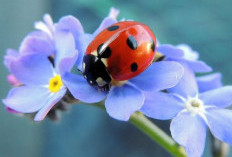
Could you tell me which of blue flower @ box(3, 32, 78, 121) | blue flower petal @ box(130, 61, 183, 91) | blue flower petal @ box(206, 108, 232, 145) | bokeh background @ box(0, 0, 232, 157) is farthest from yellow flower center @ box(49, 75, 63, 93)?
bokeh background @ box(0, 0, 232, 157)

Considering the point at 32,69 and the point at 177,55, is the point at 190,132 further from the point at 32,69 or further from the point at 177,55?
the point at 32,69

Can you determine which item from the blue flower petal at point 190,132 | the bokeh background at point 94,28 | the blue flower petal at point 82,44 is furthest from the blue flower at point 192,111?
the bokeh background at point 94,28

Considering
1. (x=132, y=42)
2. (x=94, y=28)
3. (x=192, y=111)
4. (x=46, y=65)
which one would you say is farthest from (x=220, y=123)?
(x=94, y=28)

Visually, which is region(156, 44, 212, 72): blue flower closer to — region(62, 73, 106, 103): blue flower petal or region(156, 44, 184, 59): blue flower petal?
region(156, 44, 184, 59): blue flower petal

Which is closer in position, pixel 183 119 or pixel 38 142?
pixel 183 119

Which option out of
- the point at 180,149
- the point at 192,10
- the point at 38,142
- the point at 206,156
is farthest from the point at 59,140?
the point at 180,149

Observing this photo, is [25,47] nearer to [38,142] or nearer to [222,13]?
[222,13]

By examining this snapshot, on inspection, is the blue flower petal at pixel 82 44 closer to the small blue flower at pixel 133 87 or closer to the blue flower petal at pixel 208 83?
the small blue flower at pixel 133 87
